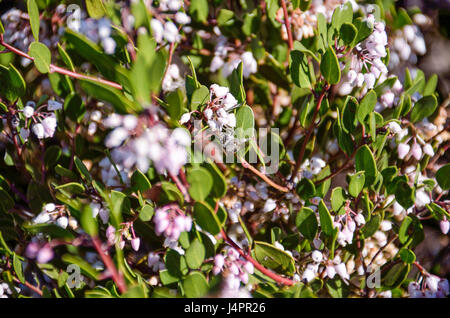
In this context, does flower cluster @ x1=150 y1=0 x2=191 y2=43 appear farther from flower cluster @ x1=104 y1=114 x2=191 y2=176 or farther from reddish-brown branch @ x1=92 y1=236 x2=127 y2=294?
reddish-brown branch @ x1=92 y1=236 x2=127 y2=294

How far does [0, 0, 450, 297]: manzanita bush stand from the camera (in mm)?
749

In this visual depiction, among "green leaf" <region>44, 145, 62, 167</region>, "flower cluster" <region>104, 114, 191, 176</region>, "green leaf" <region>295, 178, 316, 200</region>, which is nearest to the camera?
"flower cluster" <region>104, 114, 191, 176</region>

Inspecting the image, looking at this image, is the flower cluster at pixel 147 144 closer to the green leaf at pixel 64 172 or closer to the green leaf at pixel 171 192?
the green leaf at pixel 171 192

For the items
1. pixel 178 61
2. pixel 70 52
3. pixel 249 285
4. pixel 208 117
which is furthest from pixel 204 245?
pixel 178 61

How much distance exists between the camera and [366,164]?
36.5 inches

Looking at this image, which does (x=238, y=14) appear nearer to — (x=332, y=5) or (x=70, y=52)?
(x=332, y=5)

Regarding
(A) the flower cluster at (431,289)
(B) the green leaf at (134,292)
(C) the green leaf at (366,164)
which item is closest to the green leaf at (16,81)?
(B) the green leaf at (134,292)

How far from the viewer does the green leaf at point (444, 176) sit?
39.2 inches

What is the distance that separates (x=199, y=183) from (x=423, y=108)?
72 centimetres

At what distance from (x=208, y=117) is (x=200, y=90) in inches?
2.2

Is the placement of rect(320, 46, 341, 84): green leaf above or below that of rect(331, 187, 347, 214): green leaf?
above

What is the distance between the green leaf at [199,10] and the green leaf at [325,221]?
648 mm

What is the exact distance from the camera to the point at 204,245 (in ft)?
2.77

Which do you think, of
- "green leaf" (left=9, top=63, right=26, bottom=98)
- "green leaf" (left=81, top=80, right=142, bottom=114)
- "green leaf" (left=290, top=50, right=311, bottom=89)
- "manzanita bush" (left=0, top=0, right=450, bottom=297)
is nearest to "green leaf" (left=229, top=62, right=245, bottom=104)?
"manzanita bush" (left=0, top=0, right=450, bottom=297)
